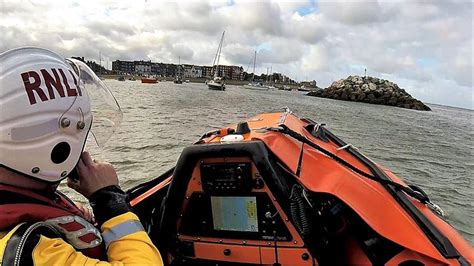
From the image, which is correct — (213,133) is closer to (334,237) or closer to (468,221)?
(334,237)

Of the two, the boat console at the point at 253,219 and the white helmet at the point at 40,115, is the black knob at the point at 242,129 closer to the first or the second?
the boat console at the point at 253,219

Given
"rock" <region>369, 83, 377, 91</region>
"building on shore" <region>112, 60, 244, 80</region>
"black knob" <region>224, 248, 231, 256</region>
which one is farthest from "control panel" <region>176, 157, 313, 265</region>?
"building on shore" <region>112, 60, 244, 80</region>

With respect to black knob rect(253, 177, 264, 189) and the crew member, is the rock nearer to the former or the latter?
black knob rect(253, 177, 264, 189)

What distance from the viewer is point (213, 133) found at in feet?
10.6

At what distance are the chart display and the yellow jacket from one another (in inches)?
48.0

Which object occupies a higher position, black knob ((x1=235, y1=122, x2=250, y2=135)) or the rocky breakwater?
black knob ((x1=235, y1=122, x2=250, y2=135))

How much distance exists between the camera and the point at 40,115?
125 centimetres

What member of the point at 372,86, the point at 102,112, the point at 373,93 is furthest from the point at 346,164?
the point at 372,86

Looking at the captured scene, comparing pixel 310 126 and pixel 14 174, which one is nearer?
pixel 14 174

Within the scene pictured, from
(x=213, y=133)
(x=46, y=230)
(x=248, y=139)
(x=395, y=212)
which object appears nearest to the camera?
(x=46, y=230)

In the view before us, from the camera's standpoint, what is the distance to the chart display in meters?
2.58

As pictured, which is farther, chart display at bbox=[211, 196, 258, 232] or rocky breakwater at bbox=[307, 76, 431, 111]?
rocky breakwater at bbox=[307, 76, 431, 111]

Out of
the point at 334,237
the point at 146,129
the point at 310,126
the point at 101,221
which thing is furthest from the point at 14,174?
the point at 146,129

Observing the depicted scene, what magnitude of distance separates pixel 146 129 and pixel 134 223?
13.1m
